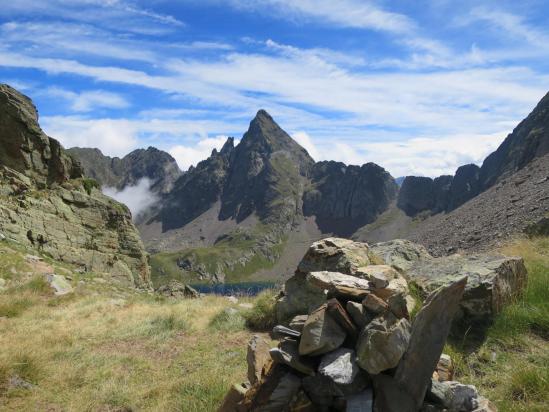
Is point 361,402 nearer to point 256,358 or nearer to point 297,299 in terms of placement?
point 256,358

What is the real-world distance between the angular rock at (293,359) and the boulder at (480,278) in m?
5.11

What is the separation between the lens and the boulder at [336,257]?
49.0 feet

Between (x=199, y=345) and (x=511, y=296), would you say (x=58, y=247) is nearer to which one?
(x=199, y=345)

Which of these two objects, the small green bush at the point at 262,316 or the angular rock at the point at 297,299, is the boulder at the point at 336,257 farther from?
the small green bush at the point at 262,316

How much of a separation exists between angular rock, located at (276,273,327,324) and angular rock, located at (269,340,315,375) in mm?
7337

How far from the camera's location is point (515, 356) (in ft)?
31.9

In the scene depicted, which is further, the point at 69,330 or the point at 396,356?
the point at 69,330

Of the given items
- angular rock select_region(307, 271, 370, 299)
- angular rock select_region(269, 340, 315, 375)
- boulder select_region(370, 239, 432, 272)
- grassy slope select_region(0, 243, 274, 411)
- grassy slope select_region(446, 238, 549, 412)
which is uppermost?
angular rock select_region(307, 271, 370, 299)

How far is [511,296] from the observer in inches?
461

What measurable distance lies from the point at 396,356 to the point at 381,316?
0.85 meters

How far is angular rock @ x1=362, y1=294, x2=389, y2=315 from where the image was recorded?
8.13 metres

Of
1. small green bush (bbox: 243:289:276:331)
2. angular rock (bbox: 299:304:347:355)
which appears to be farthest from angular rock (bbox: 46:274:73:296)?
angular rock (bbox: 299:304:347:355)

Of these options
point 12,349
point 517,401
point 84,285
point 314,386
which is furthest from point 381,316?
point 84,285

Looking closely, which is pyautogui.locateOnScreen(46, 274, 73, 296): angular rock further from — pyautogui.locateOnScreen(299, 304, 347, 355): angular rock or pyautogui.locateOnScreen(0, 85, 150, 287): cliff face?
pyautogui.locateOnScreen(299, 304, 347, 355): angular rock
